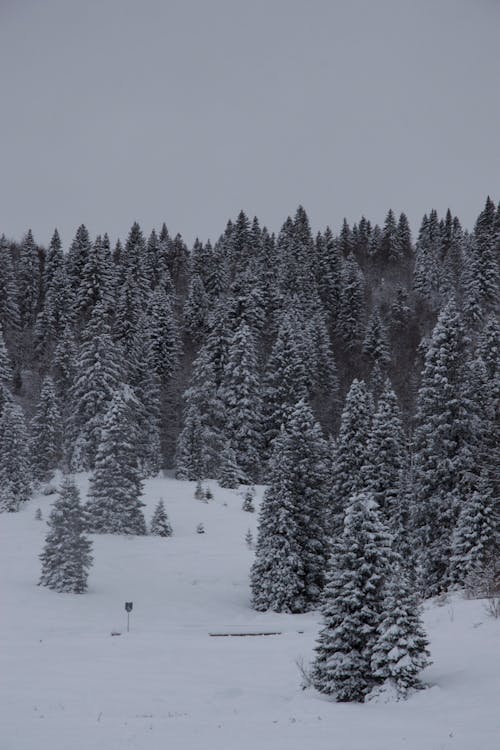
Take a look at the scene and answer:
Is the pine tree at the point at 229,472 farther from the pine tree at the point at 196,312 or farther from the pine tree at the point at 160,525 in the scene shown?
the pine tree at the point at 196,312

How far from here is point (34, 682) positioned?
43.2 feet

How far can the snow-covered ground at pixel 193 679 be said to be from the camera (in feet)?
29.8

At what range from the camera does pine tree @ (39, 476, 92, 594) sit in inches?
1009

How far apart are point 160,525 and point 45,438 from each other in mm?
17671

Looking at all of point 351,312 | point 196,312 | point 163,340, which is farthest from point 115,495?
point 351,312

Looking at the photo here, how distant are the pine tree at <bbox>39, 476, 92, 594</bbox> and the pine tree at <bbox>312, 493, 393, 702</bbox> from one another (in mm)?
15701

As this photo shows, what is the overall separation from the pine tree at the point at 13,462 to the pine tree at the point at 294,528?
64.6 ft

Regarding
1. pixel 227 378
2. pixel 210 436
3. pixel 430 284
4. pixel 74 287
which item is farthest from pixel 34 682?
pixel 430 284

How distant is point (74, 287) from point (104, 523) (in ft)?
191

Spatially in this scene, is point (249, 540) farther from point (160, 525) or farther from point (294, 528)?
point (294, 528)

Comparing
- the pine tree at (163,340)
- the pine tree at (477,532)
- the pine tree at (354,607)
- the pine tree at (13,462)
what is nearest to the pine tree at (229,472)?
the pine tree at (13,462)

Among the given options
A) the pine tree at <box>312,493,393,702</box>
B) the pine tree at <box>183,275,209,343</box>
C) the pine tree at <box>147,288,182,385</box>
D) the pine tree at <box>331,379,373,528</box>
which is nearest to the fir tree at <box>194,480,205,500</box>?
the pine tree at <box>331,379,373,528</box>

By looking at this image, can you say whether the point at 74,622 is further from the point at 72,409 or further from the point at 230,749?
the point at 72,409

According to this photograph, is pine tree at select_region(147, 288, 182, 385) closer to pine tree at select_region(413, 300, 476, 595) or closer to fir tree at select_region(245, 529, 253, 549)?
fir tree at select_region(245, 529, 253, 549)
